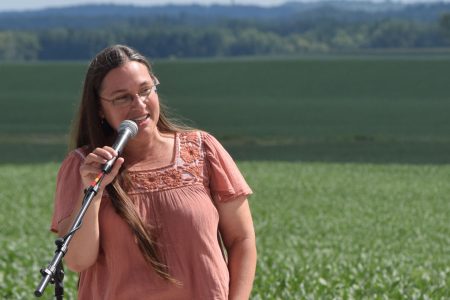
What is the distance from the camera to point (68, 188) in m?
4.16

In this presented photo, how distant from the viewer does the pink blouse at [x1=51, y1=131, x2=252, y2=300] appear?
4.04 m

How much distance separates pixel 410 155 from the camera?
38.6m

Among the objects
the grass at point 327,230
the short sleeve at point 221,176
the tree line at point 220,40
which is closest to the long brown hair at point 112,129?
the short sleeve at point 221,176

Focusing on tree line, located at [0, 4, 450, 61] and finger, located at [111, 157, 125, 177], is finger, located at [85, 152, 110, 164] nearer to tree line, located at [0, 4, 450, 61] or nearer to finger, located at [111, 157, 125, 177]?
finger, located at [111, 157, 125, 177]

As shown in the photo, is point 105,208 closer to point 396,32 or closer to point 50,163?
point 50,163

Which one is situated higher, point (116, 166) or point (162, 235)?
point (116, 166)

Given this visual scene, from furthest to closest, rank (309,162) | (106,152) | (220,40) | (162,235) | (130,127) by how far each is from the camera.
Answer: (220,40)
(309,162)
(162,235)
(130,127)
(106,152)

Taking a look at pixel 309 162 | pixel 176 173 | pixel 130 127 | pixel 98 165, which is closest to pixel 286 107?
pixel 309 162

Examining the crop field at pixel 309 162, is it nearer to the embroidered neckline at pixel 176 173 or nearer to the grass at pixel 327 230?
Answer: the grass at pixel 327 230

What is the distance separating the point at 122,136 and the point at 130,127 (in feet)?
0.27

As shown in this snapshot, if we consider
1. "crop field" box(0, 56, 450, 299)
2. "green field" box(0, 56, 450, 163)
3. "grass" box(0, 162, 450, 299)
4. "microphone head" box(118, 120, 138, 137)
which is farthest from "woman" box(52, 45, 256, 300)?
"green field" box(0, 56, 450, 163)

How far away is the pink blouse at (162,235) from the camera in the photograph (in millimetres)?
4039

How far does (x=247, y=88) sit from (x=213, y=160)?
69262 millimetres

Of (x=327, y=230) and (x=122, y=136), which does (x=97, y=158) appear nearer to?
(x=122, y=136)
